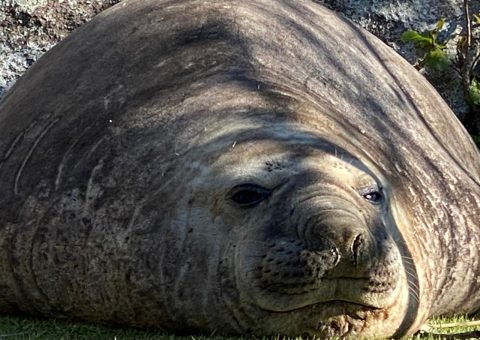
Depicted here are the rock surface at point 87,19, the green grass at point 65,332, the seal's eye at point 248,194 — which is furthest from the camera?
the rock surface at point 87,19

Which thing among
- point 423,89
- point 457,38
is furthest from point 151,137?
point 457,38

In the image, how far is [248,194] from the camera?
14.8ft

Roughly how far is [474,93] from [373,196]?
3528 mm

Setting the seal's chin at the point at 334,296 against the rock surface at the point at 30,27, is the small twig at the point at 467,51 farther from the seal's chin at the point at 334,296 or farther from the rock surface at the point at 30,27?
the seal's chin at the point at 334,296

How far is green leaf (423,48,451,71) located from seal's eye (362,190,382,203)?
3207 millimetres

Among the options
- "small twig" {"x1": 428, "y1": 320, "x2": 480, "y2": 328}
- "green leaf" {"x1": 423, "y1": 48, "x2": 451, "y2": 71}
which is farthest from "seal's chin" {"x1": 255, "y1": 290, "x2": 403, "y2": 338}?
"green leaf" {"x1": 423, "y1": 48, "x2": 451, "y2": 71}

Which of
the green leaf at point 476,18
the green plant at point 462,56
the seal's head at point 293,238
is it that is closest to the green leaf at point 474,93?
the green plant at point 462,56

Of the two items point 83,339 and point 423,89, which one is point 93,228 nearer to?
point 83,339

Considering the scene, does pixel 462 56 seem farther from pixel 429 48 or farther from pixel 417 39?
pixel 417 39

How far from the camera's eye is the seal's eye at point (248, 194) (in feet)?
14.8

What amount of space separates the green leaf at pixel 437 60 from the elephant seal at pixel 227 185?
159 centimetres

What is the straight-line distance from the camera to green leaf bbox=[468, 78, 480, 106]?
26.3ft

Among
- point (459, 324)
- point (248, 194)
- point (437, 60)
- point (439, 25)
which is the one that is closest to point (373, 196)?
point (248, 194)

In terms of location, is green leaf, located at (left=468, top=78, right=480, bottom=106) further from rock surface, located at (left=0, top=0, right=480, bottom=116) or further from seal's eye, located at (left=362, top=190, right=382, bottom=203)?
seal's eye, located at (left=362, top=190, right=382, bottom=203)
